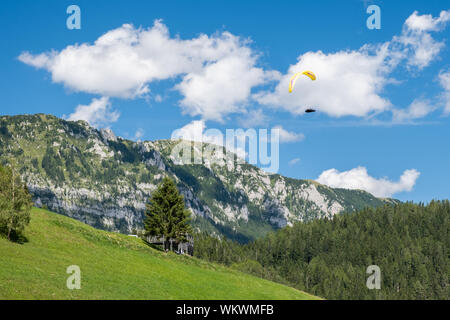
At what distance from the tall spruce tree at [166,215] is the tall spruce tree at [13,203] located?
2849 cm

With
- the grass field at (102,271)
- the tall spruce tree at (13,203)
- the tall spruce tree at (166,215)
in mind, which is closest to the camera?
the grass field at (102,271)

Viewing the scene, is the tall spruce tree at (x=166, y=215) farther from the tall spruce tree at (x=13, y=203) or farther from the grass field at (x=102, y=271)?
the tall spruce tree at (x=13, y=203)

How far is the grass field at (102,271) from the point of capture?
44906 mm

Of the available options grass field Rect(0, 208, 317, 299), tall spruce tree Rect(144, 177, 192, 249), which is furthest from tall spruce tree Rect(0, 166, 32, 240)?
tall spruce tree Rect(144, 177, 192, 249)

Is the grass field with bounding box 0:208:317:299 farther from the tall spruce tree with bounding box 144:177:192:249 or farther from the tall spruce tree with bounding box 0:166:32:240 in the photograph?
the tall spruce tree with bounding box 144:177:192:249

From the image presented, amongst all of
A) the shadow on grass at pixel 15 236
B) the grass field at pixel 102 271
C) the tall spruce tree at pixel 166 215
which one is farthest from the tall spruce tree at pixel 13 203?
the tall spruce tree at pixel 166 215

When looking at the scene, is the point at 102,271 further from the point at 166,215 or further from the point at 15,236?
the point at 166,215

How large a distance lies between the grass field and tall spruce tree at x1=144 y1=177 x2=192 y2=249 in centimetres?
618

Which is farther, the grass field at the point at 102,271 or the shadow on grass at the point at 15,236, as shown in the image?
the shadow on grass at the point at 15,236
